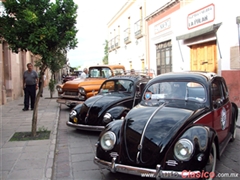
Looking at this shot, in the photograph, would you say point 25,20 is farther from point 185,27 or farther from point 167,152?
point 185,27

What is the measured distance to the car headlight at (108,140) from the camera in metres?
3.73

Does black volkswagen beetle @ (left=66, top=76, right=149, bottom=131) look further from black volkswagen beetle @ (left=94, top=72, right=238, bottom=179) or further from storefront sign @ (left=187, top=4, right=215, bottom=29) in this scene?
storefront sign @ (left=187, top=4, right=215, bottom=29)

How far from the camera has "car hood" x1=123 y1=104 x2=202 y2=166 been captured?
3406 mm

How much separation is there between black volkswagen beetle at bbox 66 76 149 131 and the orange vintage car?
189 centimetres

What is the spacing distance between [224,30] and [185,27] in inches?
121

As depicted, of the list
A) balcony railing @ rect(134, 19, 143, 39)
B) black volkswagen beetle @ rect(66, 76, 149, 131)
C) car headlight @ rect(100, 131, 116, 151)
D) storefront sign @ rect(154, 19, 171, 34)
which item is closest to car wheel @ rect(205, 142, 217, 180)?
car headlight @ rect(100, 131, 116, 151)

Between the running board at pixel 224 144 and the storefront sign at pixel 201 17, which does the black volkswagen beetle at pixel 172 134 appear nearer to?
the running board at pixel 224 144

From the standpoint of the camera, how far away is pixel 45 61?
601cm

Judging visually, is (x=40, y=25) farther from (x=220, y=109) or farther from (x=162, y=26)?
(x=162, y=26)

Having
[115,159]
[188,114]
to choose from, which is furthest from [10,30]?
[188,114]

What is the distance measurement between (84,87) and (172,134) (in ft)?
20.4

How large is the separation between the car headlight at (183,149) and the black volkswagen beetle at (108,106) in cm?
273

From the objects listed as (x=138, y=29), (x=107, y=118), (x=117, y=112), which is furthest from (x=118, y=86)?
(x=138, y=29)

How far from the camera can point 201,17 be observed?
11.1 m
